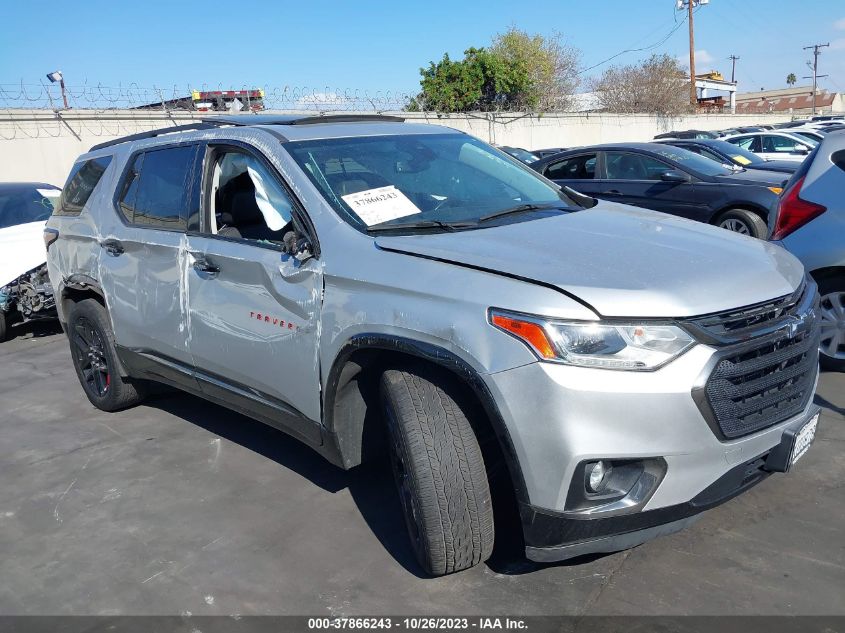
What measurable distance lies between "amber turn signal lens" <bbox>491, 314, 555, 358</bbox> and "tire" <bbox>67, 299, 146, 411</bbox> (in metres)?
3.18

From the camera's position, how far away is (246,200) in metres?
4.01

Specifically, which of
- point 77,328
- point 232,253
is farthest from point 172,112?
point 232,253

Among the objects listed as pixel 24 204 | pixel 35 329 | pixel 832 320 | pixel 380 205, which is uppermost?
pixel 380 205

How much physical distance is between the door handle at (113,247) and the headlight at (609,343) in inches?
118

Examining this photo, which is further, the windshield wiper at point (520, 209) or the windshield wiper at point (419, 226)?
the windshield wiper at point (520, 209)

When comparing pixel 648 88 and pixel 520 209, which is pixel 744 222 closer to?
pixel 520 209

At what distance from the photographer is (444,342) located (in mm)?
2756

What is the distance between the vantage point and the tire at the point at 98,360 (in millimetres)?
4965

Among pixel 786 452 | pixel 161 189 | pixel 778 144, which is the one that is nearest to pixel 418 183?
pixel 161 189

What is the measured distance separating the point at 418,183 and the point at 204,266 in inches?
45.6

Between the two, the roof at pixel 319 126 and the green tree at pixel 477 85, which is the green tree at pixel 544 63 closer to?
the green tree at pixel 477 85

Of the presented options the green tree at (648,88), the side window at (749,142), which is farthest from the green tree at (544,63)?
the side window at (749,142)

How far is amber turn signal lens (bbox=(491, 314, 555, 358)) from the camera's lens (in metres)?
2.55

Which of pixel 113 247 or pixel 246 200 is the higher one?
pixel 246 200
